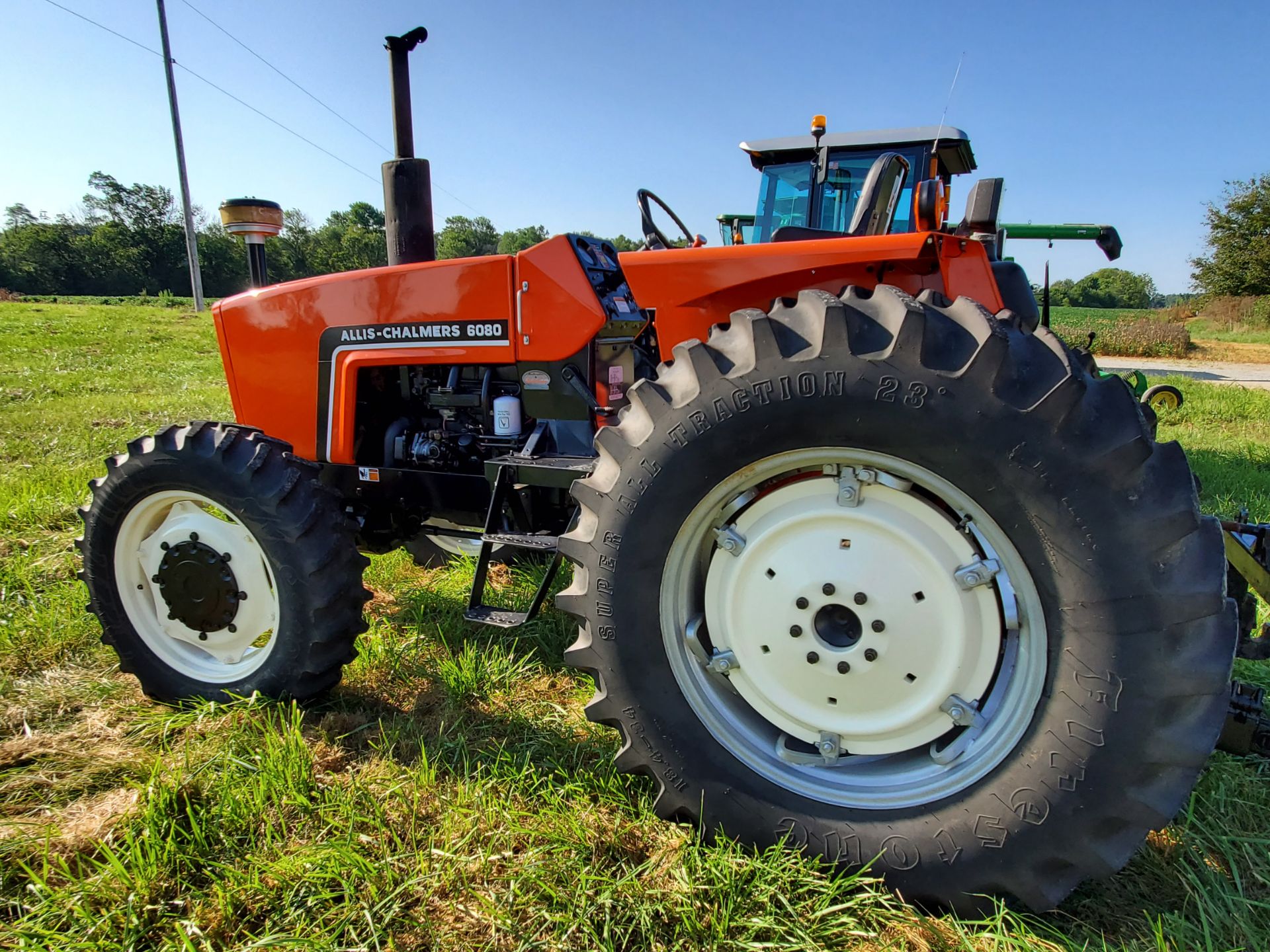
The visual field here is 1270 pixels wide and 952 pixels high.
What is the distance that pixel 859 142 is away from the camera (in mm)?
4887

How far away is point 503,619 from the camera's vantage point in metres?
2.15

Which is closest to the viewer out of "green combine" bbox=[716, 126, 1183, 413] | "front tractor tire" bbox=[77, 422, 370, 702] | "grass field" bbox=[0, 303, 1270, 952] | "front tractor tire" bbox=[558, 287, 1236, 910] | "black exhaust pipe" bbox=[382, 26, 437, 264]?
"front tractor tire" bbox=[558, 287, 1236, 910]

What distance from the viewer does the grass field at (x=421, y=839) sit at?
4.64 ft

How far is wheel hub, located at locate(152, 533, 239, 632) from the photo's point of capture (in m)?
2.18

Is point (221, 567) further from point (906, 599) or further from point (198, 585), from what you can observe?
point (906, 599)

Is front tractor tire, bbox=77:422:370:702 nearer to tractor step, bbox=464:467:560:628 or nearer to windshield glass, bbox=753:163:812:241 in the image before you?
tractor step, bbox=464:467:560:628

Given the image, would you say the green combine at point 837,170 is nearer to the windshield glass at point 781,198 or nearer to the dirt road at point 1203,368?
the windshield glass at point 781,198

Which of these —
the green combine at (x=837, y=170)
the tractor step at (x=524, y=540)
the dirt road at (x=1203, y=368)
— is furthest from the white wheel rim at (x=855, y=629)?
the dirt road at (x=1203, y=368)

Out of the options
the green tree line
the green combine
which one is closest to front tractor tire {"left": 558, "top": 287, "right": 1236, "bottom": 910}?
the green combine

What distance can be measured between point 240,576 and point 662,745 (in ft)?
4.86

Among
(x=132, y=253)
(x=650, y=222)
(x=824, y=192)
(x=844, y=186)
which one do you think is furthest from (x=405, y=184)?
(x=132, y=253)

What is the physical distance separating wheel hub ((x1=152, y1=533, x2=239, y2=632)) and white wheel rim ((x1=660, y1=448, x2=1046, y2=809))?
1497mm

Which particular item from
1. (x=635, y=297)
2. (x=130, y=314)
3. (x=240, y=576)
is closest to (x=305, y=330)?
(x=240, y=576)

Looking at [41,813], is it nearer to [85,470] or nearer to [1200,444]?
[85,470]
